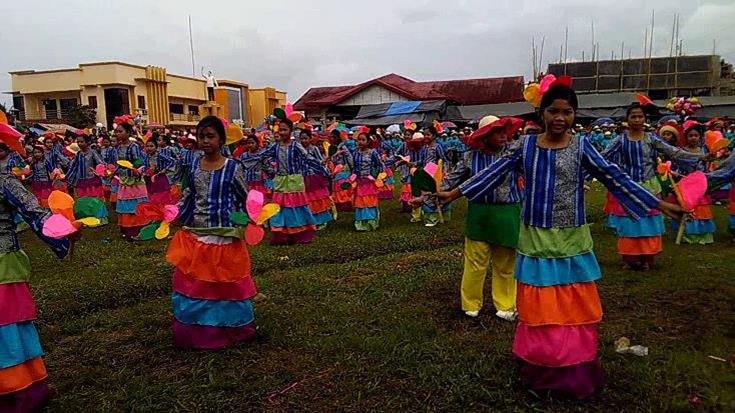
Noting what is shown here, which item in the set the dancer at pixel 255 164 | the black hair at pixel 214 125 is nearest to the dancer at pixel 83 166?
the dancer at pixel 255 164

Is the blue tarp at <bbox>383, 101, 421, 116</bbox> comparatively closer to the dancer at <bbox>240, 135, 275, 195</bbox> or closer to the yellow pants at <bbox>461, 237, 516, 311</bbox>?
the dancer at <bbox>240, 135, 275, 195</bbox>

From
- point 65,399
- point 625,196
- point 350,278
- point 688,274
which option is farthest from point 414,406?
point 688,274

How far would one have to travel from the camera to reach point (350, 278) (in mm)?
6582

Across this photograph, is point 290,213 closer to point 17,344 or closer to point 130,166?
point 130,166

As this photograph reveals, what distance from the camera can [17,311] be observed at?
3.42 m

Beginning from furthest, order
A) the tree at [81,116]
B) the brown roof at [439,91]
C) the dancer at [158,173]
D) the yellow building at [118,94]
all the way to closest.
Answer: the yellow building at [118,94]
the tree at [81,116]
the brown roof at [439,91]
the dancer at [158,173]

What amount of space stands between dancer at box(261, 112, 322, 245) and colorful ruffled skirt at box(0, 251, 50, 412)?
4993 millimetres

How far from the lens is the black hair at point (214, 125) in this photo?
181 inches

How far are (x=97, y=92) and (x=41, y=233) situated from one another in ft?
118

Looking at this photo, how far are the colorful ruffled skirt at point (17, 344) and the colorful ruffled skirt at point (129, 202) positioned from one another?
20.4 ft

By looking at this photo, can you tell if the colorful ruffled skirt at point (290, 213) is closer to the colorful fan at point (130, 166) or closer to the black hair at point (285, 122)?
the black hair at point (285, 122)

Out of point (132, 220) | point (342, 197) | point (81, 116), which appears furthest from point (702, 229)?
point (81, 116)

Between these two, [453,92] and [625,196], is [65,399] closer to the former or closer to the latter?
[625,196]

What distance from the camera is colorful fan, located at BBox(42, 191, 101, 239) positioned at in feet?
10.9
